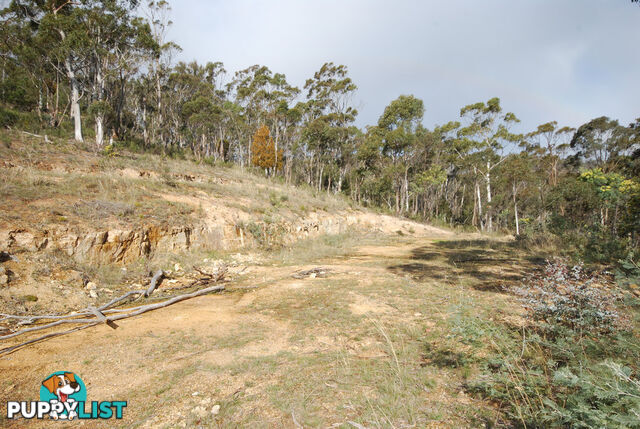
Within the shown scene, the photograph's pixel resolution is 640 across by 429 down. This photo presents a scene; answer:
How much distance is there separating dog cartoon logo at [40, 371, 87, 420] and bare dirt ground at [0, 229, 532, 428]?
7cm

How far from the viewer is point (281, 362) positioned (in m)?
3.15

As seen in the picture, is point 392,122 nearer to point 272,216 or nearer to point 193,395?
point 272,216

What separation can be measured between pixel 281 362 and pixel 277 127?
32906mm

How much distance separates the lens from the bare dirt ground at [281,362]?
2295 millimetres

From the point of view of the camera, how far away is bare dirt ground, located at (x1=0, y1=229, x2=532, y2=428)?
2295mm

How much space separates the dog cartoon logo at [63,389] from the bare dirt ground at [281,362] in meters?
0.07

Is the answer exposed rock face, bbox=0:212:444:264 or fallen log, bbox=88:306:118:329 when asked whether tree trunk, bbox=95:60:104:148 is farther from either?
fallen log, bbox=88:306:118:329

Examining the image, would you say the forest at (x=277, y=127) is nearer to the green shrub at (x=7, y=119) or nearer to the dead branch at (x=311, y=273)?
the green shrub at (x=7, y=119)

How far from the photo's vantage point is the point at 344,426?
6.84 feet

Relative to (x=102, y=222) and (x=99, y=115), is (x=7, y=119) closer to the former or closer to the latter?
(x=99, y=115)

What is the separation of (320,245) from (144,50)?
23543mm

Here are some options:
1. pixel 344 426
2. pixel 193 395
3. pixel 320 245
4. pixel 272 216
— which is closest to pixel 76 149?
pixel 272 216

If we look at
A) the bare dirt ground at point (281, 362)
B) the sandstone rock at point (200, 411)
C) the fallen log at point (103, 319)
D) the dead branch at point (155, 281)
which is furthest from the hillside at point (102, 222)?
the sandstone rock at point (200, 411)

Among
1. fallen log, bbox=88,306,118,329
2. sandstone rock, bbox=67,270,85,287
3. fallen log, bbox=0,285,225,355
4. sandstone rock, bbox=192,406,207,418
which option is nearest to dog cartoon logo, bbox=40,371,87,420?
sandstone rock, bbox=192,406,207,418
